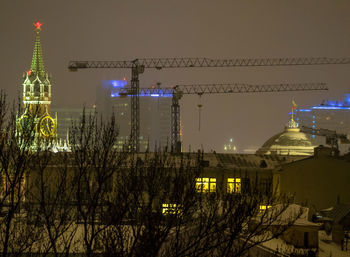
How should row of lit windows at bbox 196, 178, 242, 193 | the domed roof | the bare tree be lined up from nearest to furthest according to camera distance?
1. the bare tree
2. row of lit windows at bbox 196, 178, 242, 193
3. the domed roof

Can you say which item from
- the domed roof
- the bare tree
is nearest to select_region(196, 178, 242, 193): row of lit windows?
the bare tree

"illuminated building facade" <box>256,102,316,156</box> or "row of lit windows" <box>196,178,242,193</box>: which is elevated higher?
"illuminated building facade" <box>256,102,316,156</box>

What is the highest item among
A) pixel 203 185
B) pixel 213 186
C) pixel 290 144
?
pixel 290 144

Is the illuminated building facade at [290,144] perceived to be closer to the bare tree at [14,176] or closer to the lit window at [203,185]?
the lit window at [203,185]

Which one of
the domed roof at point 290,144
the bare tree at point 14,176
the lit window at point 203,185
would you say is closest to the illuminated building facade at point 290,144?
the domed roof at point 290,144

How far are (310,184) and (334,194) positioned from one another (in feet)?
5.92

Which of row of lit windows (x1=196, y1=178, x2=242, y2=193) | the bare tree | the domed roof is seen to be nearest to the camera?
the bare tree

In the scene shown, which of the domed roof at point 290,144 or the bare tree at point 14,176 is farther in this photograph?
the domed roof at point 290,144

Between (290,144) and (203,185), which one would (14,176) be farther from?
(290,144)

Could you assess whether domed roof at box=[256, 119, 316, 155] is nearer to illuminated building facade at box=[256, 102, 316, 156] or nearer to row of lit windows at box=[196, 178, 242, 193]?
illuminated building facade at box=[256, 102, 316, 156]


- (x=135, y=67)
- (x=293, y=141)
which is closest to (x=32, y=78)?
(x=135, y=67)

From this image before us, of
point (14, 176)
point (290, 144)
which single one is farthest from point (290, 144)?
point (14, 176)

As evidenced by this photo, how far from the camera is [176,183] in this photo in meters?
20.1

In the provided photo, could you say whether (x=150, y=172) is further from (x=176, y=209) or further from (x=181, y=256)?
(x=181, y=256)
